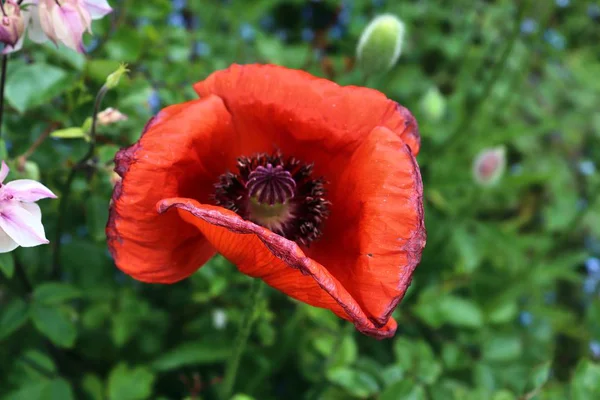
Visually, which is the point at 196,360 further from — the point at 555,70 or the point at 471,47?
the point at 555,70

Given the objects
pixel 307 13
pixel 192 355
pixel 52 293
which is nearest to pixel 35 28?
pixel 52 293

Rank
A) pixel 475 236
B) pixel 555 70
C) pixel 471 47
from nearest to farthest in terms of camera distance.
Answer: pixel 475 236 → pixel 471 47 → pixel 555 70

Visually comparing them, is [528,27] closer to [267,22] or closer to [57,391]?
[267,22]

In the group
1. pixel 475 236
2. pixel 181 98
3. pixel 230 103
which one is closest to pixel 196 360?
pixel 181 98

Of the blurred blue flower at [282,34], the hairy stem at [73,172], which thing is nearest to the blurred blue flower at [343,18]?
the blurred blue flower at [282,34]

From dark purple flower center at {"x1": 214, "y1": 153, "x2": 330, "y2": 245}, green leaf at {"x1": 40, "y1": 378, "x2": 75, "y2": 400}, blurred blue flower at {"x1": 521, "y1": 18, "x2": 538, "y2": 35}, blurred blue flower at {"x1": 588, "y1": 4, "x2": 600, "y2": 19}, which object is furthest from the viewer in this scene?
blurred blue flower at {"x1": 588, "y1": 4, "x2": 600, "y2": 19}

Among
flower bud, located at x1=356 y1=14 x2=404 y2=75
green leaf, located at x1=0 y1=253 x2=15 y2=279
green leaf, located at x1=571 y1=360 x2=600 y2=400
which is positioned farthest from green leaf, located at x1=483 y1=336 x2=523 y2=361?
green leaf, located at x1=0 y1=253 x2=15 y2=279

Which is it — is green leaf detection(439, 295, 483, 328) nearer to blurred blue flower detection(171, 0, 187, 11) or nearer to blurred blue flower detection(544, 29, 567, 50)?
blurred blue flower detection(171, 0, 187, 11)

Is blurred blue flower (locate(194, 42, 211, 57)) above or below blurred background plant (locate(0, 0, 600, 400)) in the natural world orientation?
above
